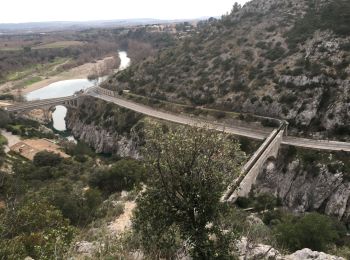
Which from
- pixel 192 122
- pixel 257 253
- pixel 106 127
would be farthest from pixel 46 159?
pixel 257 253

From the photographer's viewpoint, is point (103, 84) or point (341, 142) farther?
point (103, 84)

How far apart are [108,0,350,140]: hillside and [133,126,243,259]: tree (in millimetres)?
48489

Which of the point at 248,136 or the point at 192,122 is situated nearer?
the point at 248,136

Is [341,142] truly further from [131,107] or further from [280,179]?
[131,107]

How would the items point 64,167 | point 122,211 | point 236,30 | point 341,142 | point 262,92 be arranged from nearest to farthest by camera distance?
point 122,211 < point 64,167 < point 341,142 < point 262,92 < point 236,30

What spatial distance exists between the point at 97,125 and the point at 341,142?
2204 inches

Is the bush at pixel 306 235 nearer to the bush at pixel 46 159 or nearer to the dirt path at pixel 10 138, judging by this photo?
the bush at pixel 46 159

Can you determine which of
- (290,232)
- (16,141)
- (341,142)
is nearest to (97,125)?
(16,141)

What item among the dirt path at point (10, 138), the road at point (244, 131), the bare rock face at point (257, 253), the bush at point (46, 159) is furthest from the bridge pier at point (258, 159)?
the dirt path at point (10, 138)

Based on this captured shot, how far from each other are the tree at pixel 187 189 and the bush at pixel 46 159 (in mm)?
41974

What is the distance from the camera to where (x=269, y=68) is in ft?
259

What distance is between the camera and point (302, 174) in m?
52.7

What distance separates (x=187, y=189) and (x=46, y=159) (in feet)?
144

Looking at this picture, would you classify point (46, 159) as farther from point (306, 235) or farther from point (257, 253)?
point (257, 253)
